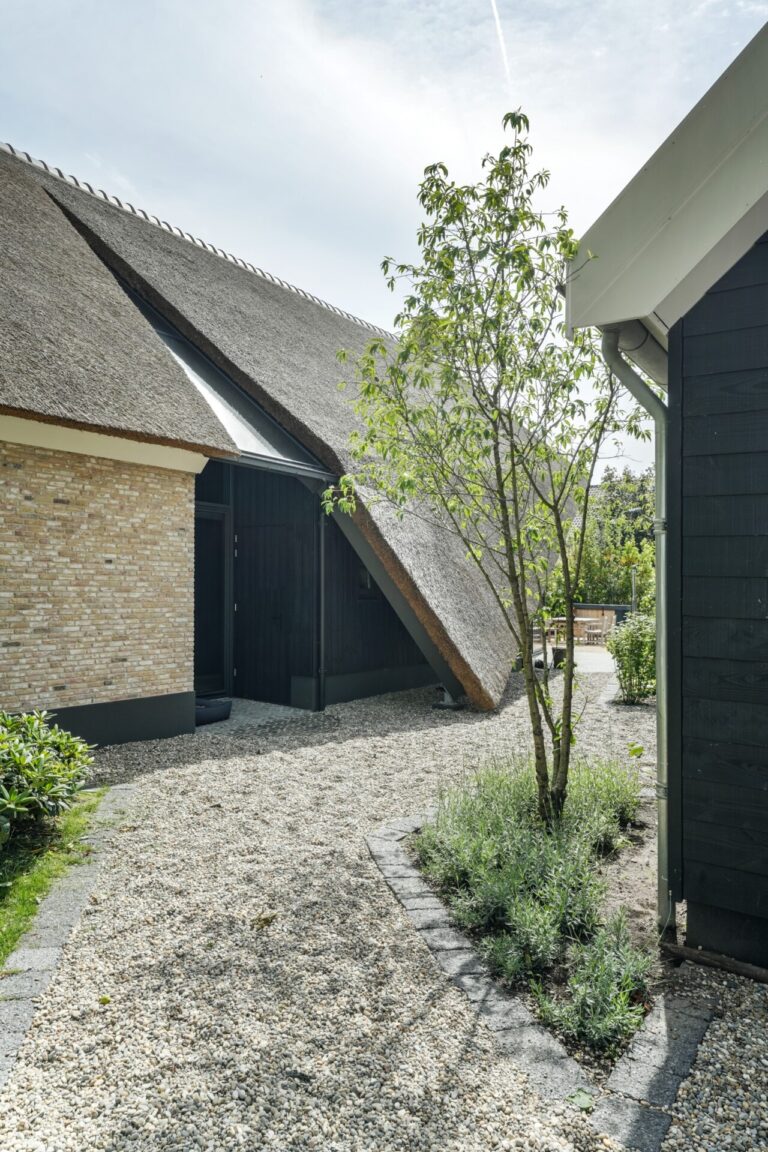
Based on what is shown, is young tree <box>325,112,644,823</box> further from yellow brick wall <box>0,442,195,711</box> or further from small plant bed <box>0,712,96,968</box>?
yellow brick wall <box>0,442,195,711</box>

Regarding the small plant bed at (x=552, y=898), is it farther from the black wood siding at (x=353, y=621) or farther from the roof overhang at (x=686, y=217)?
the black wood siding at (x=353, y=621)

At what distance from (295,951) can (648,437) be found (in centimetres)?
327

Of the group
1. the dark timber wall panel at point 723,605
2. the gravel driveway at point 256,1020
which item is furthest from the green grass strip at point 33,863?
the dark timber wall panel at point 723,605

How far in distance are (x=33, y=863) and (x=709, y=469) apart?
401 cm

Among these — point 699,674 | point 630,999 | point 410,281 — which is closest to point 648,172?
point 410,281

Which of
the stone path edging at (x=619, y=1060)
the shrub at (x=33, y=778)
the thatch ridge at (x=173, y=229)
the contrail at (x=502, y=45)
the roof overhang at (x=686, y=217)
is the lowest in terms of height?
the stone path edging at (x=619, y=1060)

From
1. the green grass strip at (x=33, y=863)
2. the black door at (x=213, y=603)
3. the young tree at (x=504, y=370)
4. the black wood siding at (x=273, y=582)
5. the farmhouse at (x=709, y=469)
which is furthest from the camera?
the black door at (x=213, y=603)

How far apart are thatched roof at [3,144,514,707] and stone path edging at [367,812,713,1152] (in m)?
5.23

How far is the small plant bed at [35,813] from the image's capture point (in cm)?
361

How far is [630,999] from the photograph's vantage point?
2.64 metres

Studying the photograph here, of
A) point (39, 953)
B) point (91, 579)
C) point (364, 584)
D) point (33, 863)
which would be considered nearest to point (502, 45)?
point (91, 579)

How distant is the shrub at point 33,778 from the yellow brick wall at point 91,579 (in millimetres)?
1546

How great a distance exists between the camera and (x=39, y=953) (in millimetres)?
2969

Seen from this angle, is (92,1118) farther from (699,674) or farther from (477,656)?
(477,656)
